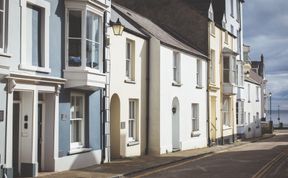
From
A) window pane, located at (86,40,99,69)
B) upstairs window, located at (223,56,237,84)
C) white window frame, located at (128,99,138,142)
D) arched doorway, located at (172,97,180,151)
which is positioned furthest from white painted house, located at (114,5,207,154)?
window pane, located at (86,40,99,69)

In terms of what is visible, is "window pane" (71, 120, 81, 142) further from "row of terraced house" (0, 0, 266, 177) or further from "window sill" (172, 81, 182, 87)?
"window sill" (172, 81, 182, 87)

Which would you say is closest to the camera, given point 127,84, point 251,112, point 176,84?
point 127,84

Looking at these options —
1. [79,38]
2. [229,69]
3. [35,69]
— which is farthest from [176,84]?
[35,69]

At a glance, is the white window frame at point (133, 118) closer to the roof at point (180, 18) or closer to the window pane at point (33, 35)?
the window pane at point (33, 35)

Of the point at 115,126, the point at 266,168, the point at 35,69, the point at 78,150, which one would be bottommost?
the point at 266,168

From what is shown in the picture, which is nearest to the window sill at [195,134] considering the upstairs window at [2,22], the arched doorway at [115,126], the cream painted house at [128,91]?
the cream painted house at [128,91]

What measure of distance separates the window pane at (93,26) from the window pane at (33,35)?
7.99 ft

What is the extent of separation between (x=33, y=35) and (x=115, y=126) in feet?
24.5

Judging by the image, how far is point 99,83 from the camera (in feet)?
63.9

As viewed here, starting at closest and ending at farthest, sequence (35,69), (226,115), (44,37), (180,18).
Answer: (35,69)
(44,37)
(180,18)
(226,115)

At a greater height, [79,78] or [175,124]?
Answer: [79,78]

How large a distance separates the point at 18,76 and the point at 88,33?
168 inches

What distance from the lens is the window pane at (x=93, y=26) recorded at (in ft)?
62.4

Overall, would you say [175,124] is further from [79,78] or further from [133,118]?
[79,78]
